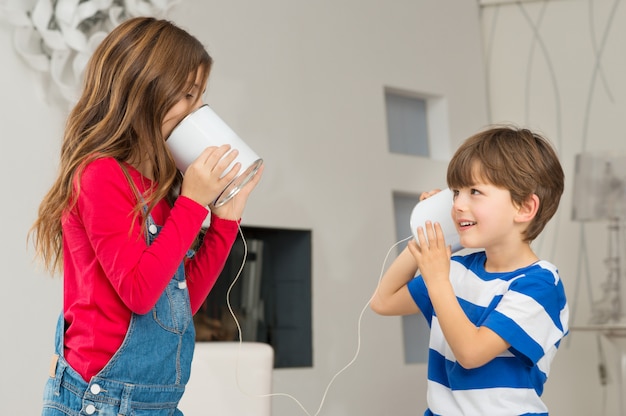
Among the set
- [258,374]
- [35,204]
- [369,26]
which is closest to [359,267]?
[369,26]

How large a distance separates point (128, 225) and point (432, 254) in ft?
1.49

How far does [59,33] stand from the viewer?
76.7 inches

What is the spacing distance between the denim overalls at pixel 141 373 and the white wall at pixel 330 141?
1.15 m

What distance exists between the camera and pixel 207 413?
4.06 feet

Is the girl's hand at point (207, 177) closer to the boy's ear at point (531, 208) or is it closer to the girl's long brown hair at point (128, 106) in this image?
the girl's long brown hair at point (128, 106)

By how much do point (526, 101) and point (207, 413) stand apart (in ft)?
8.86

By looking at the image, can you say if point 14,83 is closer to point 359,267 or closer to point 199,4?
point 199,4

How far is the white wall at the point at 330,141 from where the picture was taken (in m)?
2.49

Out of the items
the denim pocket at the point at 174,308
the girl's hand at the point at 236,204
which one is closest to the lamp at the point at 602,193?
the girl's hand at the point at 236,204

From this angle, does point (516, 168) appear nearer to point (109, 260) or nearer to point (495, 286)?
point (495, 286)

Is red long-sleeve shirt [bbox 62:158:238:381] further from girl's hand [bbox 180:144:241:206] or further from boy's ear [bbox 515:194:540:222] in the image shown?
boy's ear [bbox 515:194:540:222]

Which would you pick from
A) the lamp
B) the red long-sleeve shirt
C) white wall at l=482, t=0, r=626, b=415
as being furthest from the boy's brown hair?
white wall at l=482, t=0, r=626, b=415

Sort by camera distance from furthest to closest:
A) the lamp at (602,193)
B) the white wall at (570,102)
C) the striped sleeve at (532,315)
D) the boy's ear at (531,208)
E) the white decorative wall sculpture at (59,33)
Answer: the white wall at (570,102)
the lamp at (602,193)
the white decorative wall sculpture at (59,33)
the boy's ear at (531,208)
the striped sleeve at (532,315)

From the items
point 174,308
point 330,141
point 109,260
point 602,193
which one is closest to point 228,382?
point 174,308
